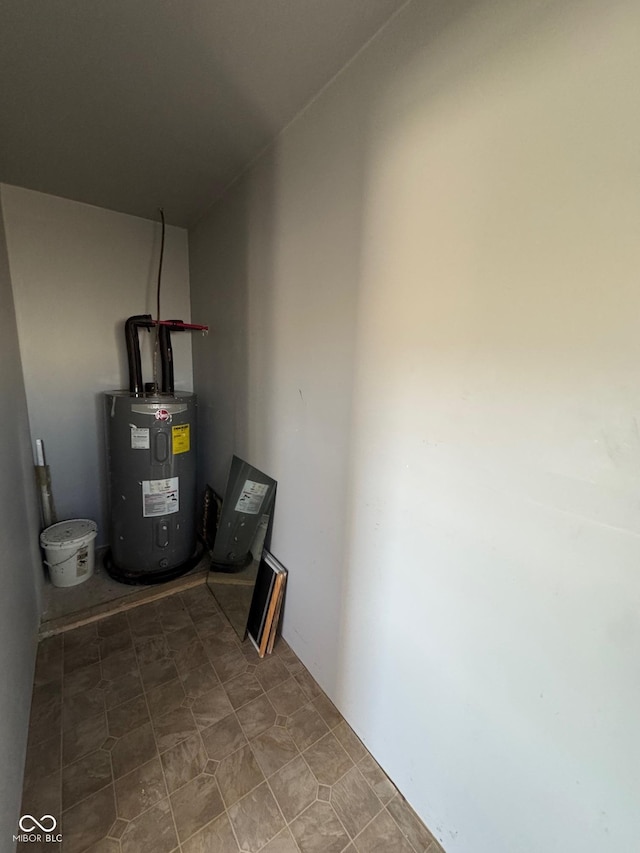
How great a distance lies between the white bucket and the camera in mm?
1980

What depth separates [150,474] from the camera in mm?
2004

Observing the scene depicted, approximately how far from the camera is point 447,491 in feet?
2.98

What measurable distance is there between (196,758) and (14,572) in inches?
38.7

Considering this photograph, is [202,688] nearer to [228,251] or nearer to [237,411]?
[237,411]

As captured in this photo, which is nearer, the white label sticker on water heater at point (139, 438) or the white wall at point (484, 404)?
the white wall at point (484, 404)

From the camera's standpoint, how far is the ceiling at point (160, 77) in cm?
93

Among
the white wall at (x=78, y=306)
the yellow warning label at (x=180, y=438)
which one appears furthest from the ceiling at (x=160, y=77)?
the yellow warning label at (x=180, y=438)

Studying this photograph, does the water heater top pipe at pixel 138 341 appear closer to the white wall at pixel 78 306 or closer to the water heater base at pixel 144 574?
the white wall at pixel 78 306

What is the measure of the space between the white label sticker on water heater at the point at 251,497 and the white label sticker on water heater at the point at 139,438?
64 centimetres

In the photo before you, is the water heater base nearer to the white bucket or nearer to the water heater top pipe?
the white bucket

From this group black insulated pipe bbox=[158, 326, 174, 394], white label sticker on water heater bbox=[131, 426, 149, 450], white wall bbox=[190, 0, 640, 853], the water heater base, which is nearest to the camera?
white wall bbox=[190, 0, 640, 853]

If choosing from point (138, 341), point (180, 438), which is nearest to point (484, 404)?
point (180, 438)

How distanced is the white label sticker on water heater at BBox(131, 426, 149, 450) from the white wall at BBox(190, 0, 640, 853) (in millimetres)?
1142

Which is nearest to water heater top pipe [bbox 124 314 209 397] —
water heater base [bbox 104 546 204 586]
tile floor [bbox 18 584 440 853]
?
water heater base [bbox 104 546 204 586]
